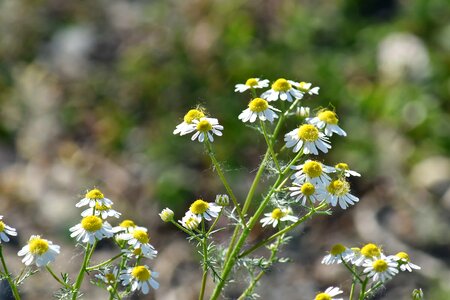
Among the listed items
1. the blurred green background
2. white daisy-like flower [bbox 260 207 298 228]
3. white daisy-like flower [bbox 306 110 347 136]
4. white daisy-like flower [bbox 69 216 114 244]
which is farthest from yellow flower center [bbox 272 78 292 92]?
the blurred green background

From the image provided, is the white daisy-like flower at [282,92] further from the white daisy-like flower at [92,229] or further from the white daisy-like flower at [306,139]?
the white daisy-like flower at [92,229]

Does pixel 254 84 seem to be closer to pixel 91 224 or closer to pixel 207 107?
pixel 91 224

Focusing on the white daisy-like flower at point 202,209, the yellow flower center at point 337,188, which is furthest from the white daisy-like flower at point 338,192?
the white daisy-like flower at point 202,209

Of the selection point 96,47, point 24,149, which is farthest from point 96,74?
point 24,149

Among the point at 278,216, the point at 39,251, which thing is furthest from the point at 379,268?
the point at 39,251

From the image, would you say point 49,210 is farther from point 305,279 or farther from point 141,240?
point 141,240
